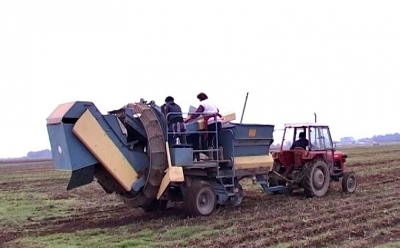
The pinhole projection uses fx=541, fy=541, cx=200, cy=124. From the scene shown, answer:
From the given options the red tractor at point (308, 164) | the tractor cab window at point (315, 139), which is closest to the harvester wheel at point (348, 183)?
the red tractor at point (308, 164)

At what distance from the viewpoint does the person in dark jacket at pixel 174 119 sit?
38.7ft

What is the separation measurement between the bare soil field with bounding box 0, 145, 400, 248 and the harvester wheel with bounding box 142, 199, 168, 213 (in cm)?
22

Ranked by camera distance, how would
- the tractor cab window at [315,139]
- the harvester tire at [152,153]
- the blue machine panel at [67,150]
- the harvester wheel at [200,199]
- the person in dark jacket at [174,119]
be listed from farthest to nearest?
the tractor cab window at [315,139]
the person in dark jacket at [174,119]
the harvester wheel at [200,199]
the harvester tire at [152,153]
the blue machine panel at [67,150]

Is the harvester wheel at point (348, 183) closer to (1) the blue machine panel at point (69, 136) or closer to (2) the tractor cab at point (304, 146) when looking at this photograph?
(2) the tractor cab at point (304, 146)

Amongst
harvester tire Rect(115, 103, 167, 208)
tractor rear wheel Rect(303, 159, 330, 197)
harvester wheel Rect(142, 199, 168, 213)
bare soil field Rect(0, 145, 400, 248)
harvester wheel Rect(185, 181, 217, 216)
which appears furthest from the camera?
tractor rear wheel Rect(303, 159, 330, 197)

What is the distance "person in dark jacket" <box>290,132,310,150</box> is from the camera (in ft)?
50.7

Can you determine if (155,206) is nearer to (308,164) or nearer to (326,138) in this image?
(308,164)

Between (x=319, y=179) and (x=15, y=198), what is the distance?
9.05 meters

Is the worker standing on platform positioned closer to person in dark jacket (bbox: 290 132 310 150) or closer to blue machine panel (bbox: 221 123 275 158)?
blue machine panel (bbox: 221 123 275 158)

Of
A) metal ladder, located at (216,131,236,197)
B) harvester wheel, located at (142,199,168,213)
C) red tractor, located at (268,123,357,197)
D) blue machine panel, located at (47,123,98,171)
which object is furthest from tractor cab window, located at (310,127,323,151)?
blue machine panel, located at (47,123,98,171)

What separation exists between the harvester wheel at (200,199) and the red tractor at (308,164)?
2996 millimetres

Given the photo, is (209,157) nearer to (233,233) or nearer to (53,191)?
(233,233)

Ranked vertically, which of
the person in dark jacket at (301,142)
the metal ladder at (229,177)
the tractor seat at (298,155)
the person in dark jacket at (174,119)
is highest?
the person in dark jacket at (174,119)

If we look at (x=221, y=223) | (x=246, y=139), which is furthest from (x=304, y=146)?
(x=221, y=223)
